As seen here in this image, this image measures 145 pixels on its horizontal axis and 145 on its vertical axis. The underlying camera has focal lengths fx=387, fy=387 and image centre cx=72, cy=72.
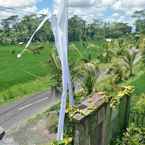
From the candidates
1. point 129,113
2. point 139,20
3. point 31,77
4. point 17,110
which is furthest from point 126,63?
point 139,20

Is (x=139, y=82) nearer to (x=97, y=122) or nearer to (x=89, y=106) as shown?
(x=97, y=122)

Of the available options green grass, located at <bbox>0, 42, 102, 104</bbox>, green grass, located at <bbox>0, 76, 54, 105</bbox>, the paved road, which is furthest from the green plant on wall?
green grass, located at <bbox>0, 76, 54, 105</bbox>

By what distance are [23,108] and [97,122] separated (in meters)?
13.8

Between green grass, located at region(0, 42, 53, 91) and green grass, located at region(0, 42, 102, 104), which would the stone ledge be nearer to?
green grass, located at region(0, 42, 102, 104)

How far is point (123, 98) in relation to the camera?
33.1ft

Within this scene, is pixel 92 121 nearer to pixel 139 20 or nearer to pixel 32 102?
pixel 32 102

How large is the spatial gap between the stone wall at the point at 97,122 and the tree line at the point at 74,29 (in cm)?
5899

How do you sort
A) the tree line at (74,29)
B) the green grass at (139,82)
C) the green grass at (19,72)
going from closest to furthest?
1. the green grass at (139,82)
2. the green grass at (19,72)
3. the tree line at (74,29)

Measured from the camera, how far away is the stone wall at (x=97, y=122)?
24.5ft

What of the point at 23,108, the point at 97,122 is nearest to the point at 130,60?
the point at 23,108

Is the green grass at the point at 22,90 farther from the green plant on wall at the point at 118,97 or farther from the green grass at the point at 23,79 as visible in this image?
the green plant on wall at the point at 118,97

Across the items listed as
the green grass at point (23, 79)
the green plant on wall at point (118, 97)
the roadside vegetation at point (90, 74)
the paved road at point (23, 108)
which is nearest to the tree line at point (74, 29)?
the roadside vegetation at point (90, 74)

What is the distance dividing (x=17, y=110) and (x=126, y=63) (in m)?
8.95

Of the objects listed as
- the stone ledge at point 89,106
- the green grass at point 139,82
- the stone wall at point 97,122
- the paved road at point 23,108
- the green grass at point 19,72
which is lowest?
the green grass at point 19,72
